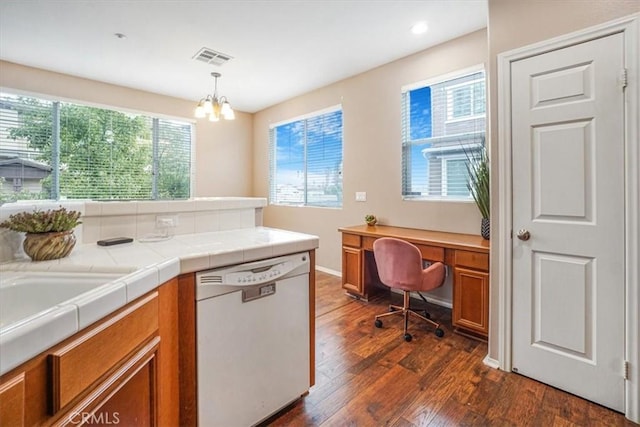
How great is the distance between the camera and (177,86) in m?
4.32

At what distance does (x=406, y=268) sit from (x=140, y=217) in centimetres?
196

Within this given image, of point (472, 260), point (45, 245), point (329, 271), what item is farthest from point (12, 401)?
point (329, 271)

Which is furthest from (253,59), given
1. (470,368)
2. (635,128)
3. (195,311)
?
(470,368)

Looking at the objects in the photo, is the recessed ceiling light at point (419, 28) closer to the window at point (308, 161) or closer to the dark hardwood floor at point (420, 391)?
the window at point (308, 161)

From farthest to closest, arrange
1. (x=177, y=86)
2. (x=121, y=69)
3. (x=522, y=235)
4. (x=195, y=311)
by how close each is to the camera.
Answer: (x=177, y=86) → (x=121, y=69) → (x=522, y=235) → (x=195, y=311)

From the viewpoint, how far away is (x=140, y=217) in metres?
1.73

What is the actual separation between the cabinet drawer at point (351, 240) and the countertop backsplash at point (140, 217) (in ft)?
4.56

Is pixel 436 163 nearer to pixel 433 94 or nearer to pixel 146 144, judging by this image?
pixel 433 94

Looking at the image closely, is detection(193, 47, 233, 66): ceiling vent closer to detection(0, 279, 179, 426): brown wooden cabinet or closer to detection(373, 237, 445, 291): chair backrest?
detection(373, 237, 445, 291): chair backrest

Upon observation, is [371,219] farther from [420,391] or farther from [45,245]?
[45,245]

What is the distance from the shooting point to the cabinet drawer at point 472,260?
234 cm

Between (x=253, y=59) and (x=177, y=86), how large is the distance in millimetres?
1531

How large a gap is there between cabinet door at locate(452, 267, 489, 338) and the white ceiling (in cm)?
221

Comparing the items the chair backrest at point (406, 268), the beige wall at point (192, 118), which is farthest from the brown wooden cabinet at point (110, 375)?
the beige wall at point (192, 118)
